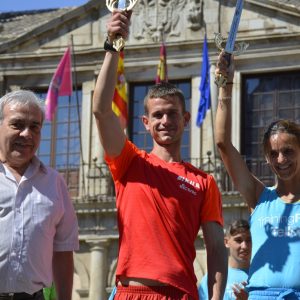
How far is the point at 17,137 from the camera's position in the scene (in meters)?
4.91

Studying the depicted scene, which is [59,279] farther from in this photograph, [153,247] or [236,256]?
[236,256]

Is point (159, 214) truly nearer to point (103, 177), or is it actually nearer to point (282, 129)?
point (282, 129)

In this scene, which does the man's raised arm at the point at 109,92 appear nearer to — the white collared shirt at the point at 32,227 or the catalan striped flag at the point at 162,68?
the white collared shirt at the point at 32,227

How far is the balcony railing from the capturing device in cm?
2036

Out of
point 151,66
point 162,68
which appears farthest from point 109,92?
point 151,66

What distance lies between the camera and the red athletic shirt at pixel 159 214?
498 cm

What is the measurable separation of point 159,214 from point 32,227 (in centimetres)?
65

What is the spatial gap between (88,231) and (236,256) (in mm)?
13446

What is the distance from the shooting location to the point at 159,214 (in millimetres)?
5035

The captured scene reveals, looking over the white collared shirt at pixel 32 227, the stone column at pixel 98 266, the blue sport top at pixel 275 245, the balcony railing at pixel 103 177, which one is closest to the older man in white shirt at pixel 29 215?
the white collared shirt at pixel 32 227

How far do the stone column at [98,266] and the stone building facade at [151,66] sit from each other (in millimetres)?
20

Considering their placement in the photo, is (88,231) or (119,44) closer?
(119,44)

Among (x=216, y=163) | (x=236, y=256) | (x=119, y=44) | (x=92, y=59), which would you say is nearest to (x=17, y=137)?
(x=119, y=44)

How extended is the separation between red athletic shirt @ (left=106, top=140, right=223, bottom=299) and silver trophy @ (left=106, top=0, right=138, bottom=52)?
0.54 meters
